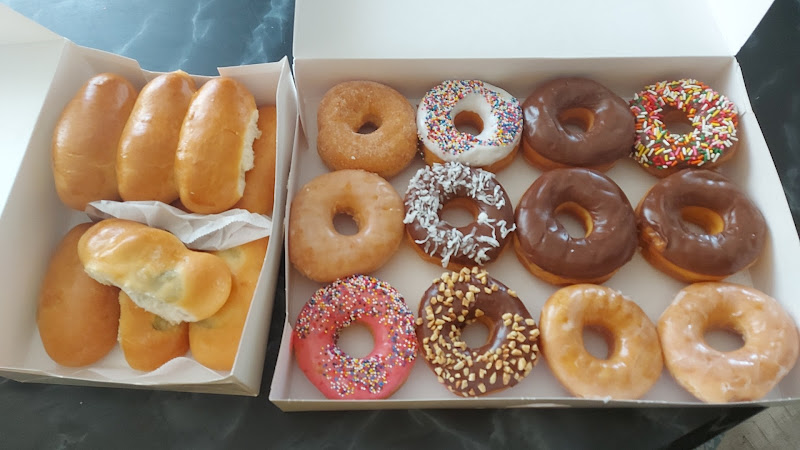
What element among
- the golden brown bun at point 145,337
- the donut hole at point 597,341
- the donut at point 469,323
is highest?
the golden brown bun at point 145,337

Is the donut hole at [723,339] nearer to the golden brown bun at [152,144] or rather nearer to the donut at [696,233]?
the donut at [696,233]

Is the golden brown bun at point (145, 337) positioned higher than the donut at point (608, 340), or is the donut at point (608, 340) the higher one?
the golden brown bun at point (145, 337)

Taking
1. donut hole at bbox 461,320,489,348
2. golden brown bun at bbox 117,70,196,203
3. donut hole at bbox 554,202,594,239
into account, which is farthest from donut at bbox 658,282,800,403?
golden brown bun at bbox 117,70,196,203

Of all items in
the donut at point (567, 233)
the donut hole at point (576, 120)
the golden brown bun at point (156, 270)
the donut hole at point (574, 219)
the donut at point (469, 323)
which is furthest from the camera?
the donut hole at point (576, 120)

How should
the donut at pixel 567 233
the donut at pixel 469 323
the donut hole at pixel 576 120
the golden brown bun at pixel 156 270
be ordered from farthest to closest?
1. the donut hole at pixel 576 120
2. the donut at pixel 567 233
3. the donut at pixel 469 323
4. the golden brown bun at pixel 156 270

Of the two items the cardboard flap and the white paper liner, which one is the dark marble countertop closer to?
the white paper liner

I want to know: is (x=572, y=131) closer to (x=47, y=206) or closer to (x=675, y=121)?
(x=675, y=121)

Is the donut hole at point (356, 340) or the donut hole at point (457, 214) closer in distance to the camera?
the donut hole at point (356, 340)

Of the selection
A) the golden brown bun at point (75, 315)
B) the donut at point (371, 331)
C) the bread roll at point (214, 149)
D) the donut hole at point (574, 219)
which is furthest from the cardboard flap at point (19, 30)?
the donut hole at point (574, 219)
